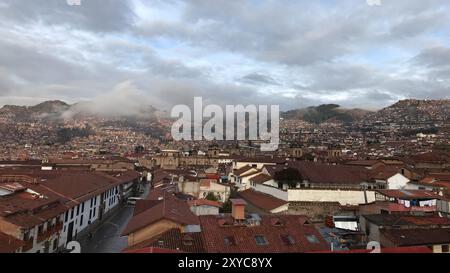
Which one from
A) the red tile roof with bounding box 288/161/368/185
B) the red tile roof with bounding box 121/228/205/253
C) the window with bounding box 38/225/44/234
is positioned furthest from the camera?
the red tile roof with bounding box 288/161/368/185

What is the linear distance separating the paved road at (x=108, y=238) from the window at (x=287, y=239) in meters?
11.1

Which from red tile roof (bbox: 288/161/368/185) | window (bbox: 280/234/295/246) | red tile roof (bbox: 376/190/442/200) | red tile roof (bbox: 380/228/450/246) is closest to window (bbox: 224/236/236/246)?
window (bbox: 280/234/295/246)

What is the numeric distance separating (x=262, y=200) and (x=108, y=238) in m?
14.4

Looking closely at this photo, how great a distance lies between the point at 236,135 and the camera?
193m

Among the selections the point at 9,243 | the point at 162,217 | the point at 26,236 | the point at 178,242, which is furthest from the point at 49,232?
the point at 178,242

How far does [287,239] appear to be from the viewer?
1992 cm

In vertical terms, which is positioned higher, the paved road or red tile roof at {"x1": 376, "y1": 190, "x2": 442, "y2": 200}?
red tile roof at {"x1": 376, "y1": 190, "x2": 442, "y2": 200}

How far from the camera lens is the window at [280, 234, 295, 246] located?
19.6 meters

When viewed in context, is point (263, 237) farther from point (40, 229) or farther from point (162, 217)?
point (40, 229)

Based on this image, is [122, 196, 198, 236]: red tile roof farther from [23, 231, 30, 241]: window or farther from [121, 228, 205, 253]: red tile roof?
[23, 231, 30, 241]: window

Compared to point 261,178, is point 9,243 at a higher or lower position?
lower

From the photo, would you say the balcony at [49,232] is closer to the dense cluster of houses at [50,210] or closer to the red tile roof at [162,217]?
the dense cluster of houses at [50,210]

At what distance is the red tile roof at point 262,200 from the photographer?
107 feet
